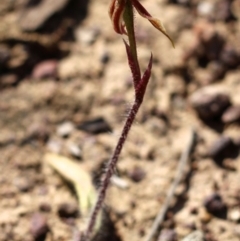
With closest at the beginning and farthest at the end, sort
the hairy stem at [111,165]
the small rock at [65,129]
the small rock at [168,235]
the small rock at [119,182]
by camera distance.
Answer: the hairy stem at [111,165] < the small rock at [168,235] < the small rock at [119,182] < the small rock at [65,129]

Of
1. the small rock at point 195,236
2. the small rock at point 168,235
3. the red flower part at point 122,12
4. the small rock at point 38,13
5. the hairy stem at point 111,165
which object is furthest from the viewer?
the small rock at point 38,13

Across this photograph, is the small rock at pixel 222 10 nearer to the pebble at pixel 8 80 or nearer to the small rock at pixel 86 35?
the small rock at pixel 86 35

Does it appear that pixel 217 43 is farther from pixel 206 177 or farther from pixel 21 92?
pixel 21 92

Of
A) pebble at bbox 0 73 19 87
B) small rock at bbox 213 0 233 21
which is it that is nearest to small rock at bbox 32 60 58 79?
pebble at bbox 0 73 19 87

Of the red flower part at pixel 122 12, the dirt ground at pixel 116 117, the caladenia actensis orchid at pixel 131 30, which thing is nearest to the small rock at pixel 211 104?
the dirt ground at pixel 116 117

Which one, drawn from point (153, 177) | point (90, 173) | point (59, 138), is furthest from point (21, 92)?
point (153, 177)

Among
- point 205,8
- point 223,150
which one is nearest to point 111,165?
point 223,150
